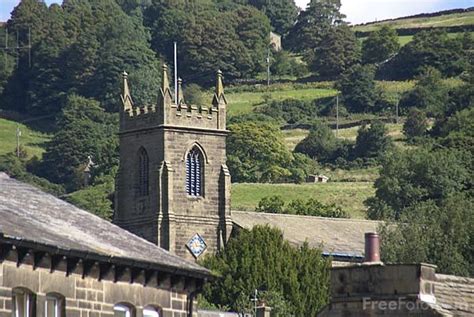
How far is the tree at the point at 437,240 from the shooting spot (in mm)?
100125

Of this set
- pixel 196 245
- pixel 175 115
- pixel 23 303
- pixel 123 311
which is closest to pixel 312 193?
pixel 175 115

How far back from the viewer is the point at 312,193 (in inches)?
7062

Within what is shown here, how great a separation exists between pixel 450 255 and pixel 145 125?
103 ft

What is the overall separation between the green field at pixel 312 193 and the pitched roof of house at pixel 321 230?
1299 inches

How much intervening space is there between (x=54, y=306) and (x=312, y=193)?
469 ft

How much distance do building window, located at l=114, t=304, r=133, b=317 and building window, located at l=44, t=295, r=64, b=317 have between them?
4.60 ft

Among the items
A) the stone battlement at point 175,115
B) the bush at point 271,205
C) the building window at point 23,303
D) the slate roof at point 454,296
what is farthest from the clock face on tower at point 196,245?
the slate roof at point 454,296

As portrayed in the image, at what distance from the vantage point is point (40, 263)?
3616 centimetres

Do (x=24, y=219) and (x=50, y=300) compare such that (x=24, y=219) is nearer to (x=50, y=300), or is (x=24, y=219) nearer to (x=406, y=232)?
(x=50, y=300)

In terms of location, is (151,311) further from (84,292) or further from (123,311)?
(84,292)

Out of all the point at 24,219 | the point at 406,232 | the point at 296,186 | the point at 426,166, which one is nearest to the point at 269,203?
the point at 426,166

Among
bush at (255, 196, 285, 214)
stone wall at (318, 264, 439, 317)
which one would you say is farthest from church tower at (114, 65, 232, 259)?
stone wall at (318, 264, 439, 317)

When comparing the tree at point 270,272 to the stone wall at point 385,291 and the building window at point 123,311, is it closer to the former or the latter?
the building window at point 123,311

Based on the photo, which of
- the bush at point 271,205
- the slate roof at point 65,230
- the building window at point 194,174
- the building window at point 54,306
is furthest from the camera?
the bush at point 271,205
